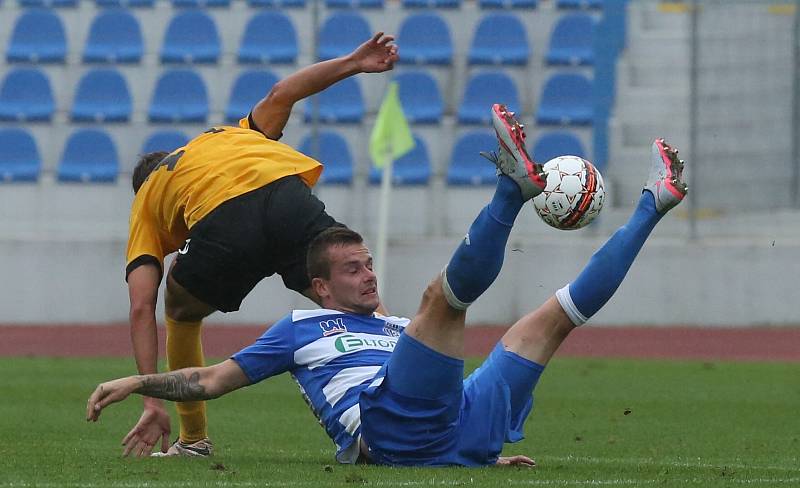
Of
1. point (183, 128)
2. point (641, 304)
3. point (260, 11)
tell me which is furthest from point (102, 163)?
point (641, 304)

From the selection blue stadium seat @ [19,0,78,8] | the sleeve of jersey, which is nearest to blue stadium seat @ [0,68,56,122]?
blue stadium seat @ [19,0,78,8]

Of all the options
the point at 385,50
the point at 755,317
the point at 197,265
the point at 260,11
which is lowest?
the point at 755,317

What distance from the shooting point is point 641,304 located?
15.3 metres

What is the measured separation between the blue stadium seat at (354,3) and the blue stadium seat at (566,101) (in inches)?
98.0

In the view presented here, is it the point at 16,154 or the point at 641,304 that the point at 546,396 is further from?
the point at 16,154

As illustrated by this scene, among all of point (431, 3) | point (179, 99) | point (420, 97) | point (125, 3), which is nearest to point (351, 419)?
point (420, 97)

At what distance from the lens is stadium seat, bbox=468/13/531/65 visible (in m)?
17.5

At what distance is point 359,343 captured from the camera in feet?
18.5

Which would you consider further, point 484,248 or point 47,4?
point 47,4

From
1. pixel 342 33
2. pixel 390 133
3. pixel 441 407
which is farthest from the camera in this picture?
pixel 342 33

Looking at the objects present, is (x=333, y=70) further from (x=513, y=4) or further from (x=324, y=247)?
(x=513, y=4)

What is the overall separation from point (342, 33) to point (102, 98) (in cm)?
314

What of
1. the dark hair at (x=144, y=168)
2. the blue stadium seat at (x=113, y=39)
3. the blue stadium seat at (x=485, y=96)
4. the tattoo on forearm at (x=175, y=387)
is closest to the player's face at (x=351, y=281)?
the tattoo on forearm at (x=175, y=387)

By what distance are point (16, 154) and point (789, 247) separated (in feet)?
30.0
